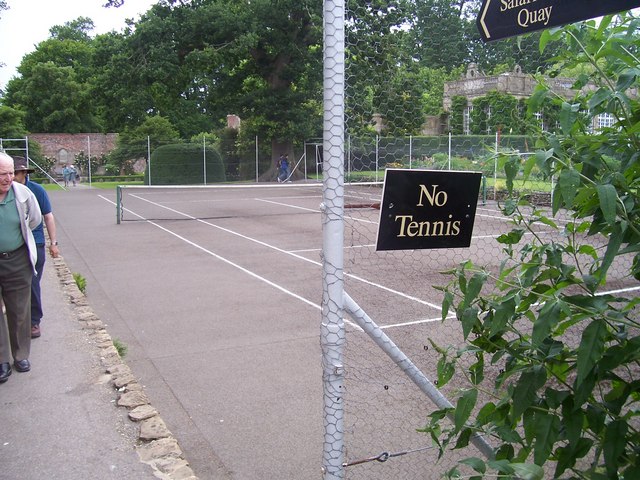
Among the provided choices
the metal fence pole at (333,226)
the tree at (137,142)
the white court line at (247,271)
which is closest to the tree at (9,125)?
the tree at (137,142)

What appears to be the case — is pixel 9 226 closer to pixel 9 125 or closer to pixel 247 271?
pixel 247 271

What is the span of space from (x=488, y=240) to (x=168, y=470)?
404 inches

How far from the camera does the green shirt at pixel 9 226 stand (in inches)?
217

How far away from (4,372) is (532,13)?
16.7 ft

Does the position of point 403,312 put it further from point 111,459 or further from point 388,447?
point 111,459

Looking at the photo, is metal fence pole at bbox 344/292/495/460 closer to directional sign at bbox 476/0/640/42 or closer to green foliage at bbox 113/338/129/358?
directional sign at bbox 476/0/640/42

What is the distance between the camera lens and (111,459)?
4.05m

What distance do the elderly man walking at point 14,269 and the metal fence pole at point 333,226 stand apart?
389cm

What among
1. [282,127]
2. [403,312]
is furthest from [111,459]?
[282,127]

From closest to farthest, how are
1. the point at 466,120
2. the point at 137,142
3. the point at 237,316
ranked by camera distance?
the point at 466,120
the point at 237,316
the point at 137,142

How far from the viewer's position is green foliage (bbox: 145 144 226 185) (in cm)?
3728

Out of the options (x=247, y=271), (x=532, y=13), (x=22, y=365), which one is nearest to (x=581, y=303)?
(x=532, y=13)

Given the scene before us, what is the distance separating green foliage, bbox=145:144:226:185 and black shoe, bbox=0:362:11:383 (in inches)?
1271

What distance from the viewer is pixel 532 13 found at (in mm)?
2246
